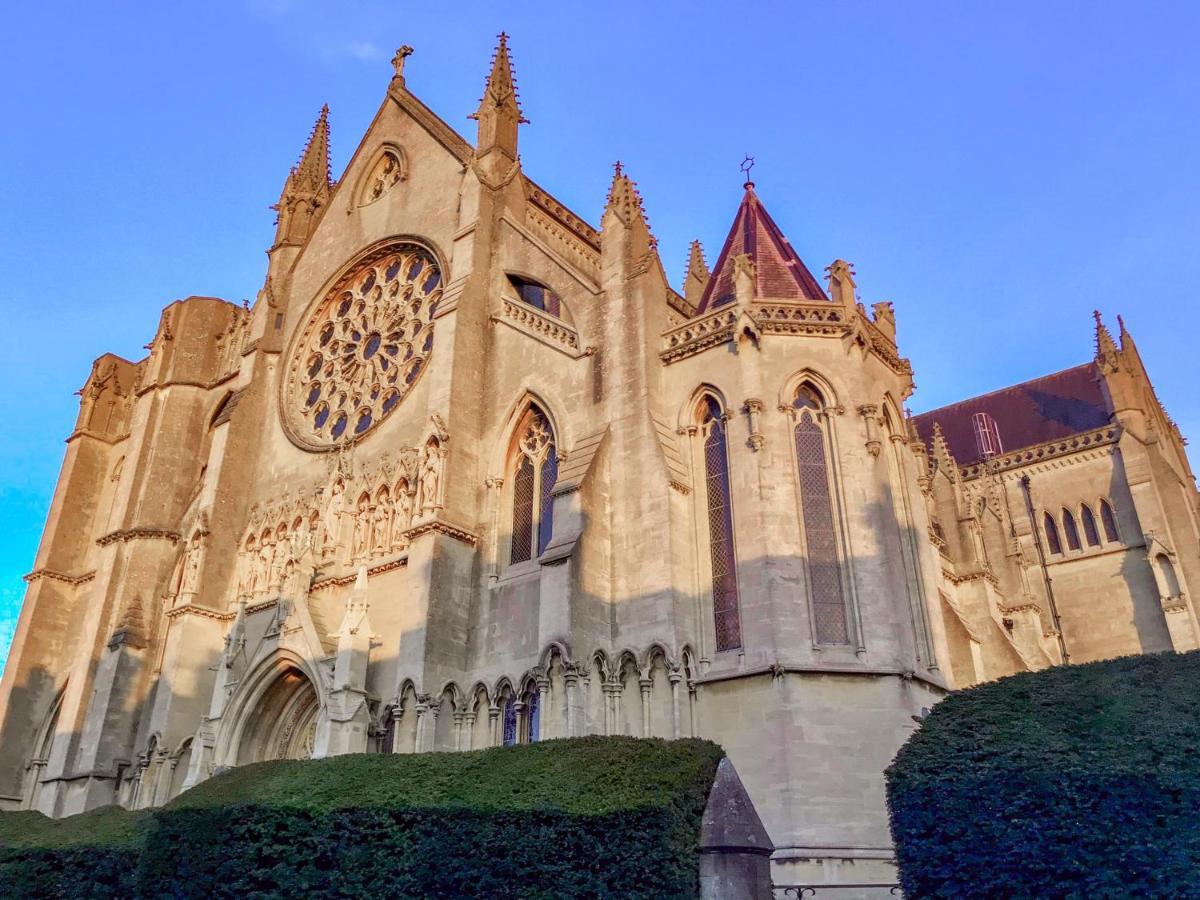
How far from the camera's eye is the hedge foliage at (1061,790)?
7.21m

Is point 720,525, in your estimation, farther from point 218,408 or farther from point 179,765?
point 218,408

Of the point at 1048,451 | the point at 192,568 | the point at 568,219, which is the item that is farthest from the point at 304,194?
the point at 1048,451

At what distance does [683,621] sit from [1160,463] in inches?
961

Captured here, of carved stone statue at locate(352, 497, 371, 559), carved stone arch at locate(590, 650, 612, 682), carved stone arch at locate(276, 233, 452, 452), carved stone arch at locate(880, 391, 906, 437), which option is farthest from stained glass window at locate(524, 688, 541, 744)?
carved stone arch at locate(276, 233, 452, 452)

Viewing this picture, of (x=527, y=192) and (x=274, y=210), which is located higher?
(x=274, y=210)

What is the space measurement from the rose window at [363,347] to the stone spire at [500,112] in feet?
10.6

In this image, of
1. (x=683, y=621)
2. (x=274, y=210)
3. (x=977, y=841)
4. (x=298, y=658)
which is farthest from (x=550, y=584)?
A: (x=274, y=210)

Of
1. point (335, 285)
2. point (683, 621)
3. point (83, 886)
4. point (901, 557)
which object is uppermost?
point (335, 285)

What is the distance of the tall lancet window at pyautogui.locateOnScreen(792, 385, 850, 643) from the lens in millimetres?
15461

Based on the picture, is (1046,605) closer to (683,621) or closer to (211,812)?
(683,621)

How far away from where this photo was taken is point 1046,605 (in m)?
32.9

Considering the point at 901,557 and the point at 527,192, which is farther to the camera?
the point at 527,192

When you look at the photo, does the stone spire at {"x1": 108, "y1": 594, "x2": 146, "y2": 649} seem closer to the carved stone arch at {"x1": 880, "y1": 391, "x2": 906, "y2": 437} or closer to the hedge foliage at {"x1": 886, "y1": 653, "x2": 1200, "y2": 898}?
the carved stone arch at {"x1": 880, "y1": 391, "x2": 906, "y2": 437}

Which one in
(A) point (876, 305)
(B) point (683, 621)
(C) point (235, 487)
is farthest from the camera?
(C) point (235, 487)
